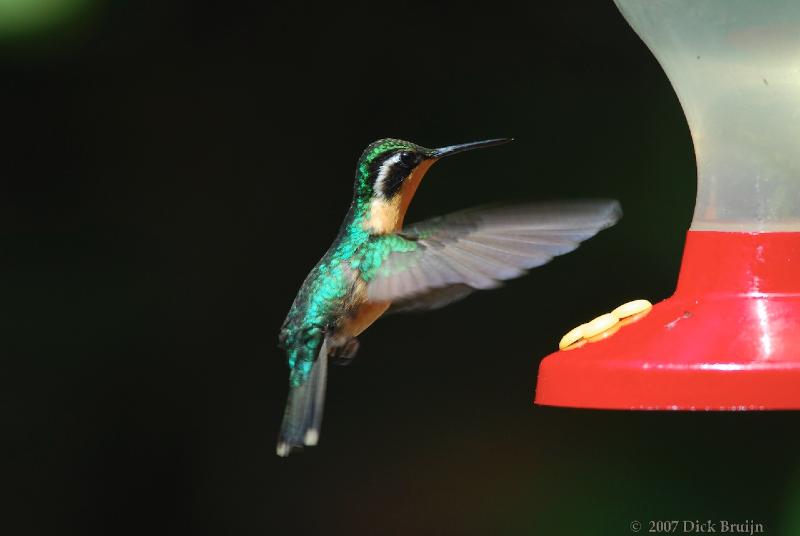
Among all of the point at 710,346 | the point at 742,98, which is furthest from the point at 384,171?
the point at 710,346

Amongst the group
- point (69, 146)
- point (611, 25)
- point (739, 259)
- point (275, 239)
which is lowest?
point (739, 259)

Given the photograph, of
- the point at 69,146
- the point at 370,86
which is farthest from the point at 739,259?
the point at 69,146

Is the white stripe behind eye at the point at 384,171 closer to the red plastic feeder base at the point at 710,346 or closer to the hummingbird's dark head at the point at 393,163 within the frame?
the hummingbird's dark head at the point at 393,163

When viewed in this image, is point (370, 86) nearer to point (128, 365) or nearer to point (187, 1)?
point (187, 1)

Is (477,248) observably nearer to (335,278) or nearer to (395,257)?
(395,257)

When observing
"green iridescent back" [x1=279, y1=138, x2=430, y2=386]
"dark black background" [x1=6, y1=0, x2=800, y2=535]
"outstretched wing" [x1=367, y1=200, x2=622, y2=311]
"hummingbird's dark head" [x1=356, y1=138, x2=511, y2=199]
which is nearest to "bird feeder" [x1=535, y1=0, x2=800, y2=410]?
"outstretched wing" [x1=367, y1=200, x2=622, y2=311]

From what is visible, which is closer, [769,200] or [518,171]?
[769,200]

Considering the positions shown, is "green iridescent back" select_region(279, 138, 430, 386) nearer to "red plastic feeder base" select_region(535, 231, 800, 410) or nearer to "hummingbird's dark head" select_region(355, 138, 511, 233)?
"hummingbird's dark head" select_region(355, 138, 511, 233)
